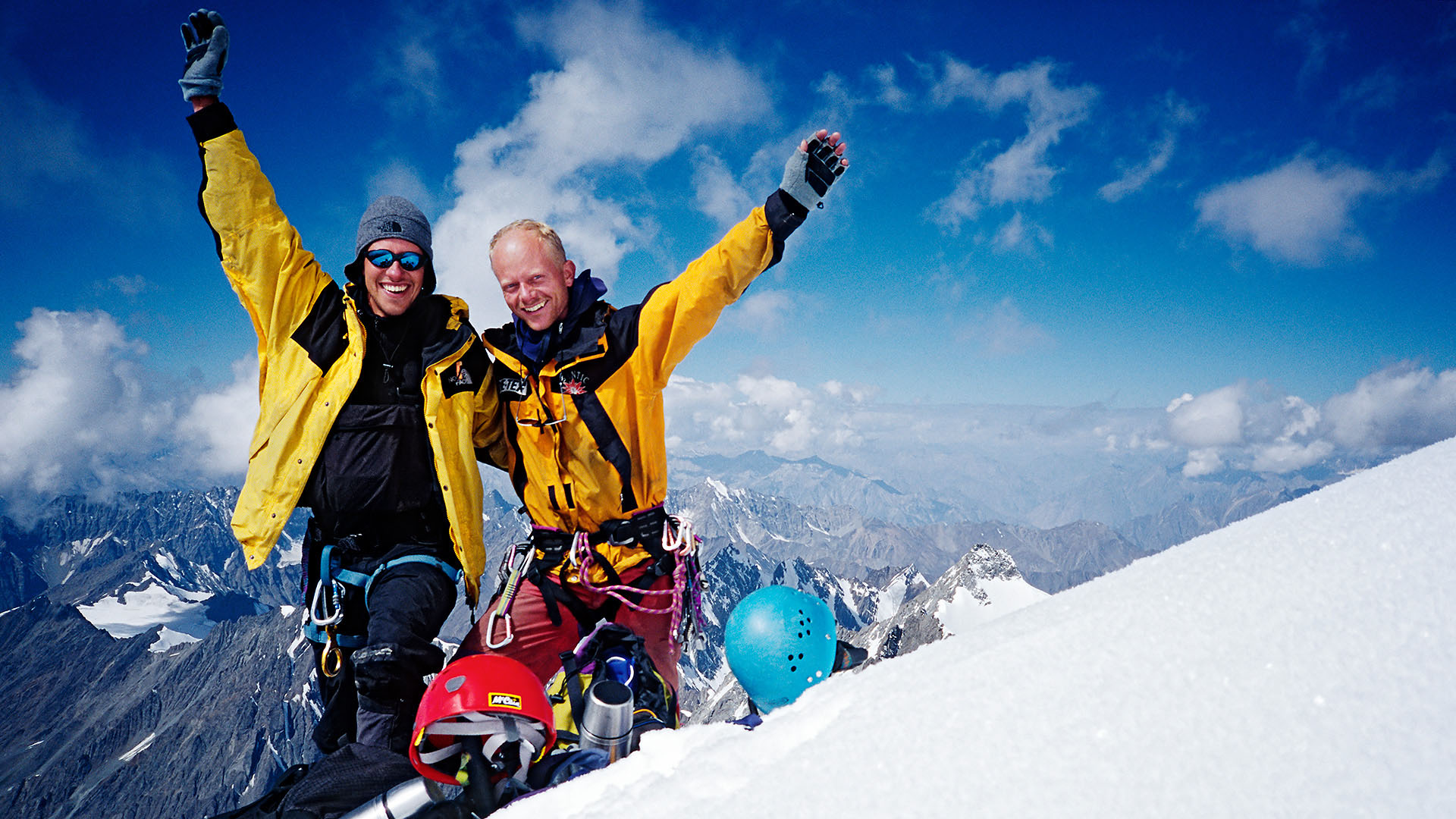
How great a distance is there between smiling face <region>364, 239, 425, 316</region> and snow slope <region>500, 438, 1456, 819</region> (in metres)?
4.98

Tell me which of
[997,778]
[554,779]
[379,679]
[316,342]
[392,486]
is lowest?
[554,779]

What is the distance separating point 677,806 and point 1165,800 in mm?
1445

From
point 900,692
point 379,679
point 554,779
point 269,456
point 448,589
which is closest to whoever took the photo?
point 900,692

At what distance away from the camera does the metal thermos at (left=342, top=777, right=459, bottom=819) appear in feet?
10.5

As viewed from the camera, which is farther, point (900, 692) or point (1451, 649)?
point (900, 692)

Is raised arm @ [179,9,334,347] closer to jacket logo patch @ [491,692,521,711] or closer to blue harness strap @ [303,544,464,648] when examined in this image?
blue harness strap @ [303,544,464,648]

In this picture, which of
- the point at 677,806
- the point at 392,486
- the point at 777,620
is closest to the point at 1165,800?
the point at 677,806

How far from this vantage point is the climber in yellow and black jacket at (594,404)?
5.89 meters

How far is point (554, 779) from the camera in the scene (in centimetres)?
356

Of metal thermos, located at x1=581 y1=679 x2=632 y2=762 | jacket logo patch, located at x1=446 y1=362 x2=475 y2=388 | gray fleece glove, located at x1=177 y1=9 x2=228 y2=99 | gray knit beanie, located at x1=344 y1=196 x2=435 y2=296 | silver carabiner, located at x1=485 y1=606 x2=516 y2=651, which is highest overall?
gray fleece glove, located at x1=177 y1=9 x2=228 y2=99

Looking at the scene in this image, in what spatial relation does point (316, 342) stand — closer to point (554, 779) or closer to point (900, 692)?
point (554, 779)

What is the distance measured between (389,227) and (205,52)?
2.03 m

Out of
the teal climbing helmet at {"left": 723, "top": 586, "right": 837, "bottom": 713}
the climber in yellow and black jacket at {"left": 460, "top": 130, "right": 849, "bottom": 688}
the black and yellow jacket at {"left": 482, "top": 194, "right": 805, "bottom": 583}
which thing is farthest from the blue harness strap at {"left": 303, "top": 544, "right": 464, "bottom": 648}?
the teal climbing helmet at {"left": 723, "top": 586, "right": 837, "bottom": 713}

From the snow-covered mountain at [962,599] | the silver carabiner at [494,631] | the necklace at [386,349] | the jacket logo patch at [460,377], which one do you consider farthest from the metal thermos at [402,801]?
the snow-covered mountain at [962,599]
